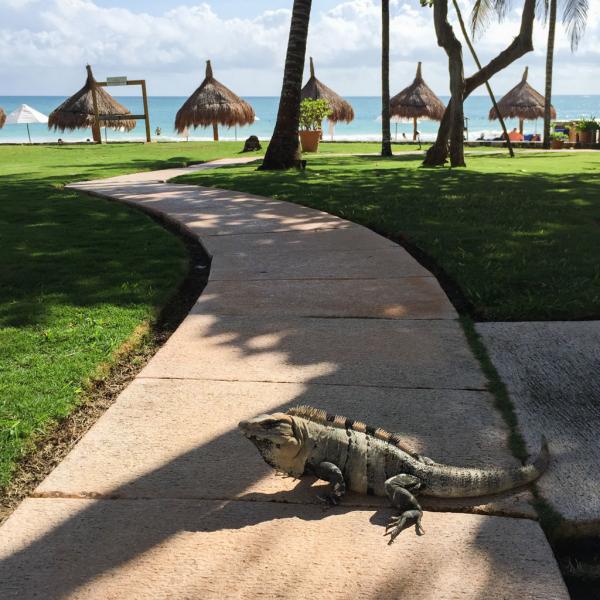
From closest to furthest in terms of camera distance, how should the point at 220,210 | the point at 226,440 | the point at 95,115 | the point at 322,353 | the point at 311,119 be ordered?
the point at 226,440 < the point at 322,353 < the point at 220,210 < the point at 311,119 < the point at 95,115

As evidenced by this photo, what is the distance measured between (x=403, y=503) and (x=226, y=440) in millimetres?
926

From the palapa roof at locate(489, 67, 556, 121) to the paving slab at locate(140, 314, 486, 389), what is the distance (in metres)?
39.3

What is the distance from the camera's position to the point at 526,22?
15727 mm

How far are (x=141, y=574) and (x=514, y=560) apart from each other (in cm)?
126

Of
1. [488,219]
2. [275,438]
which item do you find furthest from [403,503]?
[488,219]

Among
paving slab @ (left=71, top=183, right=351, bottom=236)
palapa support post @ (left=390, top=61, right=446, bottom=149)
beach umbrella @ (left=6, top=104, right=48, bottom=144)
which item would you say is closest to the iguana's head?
paving slab @ (left=71, top=183, right=351, bottom=236)

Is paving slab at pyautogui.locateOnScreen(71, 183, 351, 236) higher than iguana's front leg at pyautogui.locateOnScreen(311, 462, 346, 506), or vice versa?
paving slab at pyautogui.locateOnScreen(71, 183, 351, 236)

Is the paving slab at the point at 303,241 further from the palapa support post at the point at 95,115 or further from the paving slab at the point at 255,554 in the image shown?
the palapa support post at the point at 95,115

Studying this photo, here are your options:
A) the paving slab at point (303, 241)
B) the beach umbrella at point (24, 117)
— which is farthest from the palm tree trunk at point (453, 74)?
the beach umbrella at point (24, 117)

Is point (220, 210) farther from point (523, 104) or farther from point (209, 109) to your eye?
point (523, 104)

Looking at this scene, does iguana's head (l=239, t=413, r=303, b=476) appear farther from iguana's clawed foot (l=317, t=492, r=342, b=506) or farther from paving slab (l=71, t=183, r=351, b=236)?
paving slab (l=71, t=183, r=351, b=236)

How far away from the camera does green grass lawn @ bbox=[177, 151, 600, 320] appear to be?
528 cm

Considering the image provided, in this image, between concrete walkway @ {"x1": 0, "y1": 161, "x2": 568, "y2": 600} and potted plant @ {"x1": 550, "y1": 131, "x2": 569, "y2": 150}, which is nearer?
concrete walkway @ {"x1": 0, "y1": 161, "x2": 568, "y2": 600}

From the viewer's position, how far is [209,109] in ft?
113
